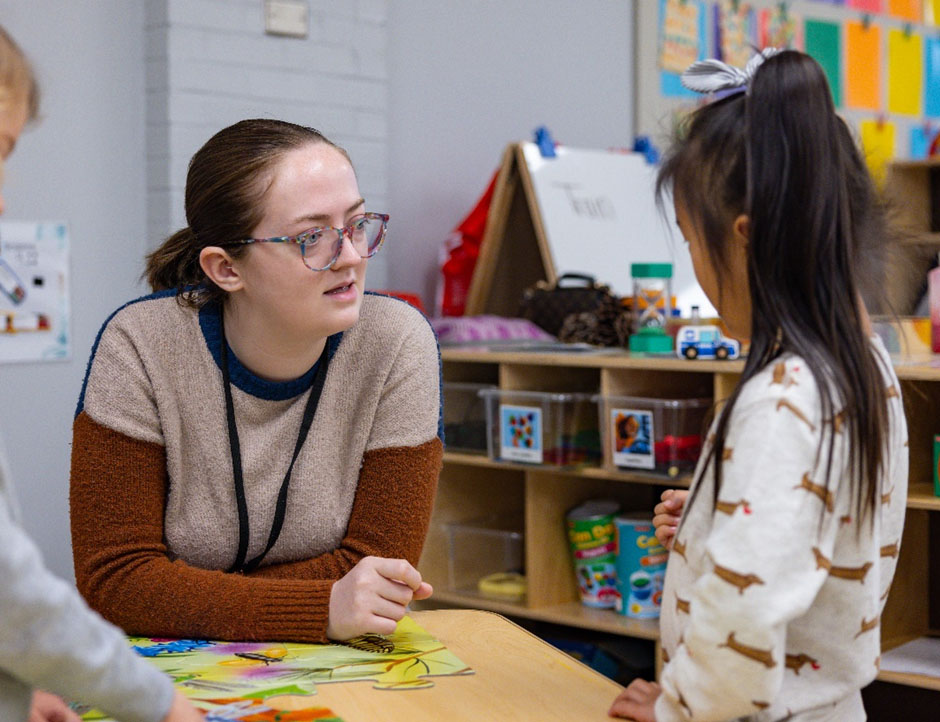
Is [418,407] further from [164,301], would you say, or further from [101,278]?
[101,278]

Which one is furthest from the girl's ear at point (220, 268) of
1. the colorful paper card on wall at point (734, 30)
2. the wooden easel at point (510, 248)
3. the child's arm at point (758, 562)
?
the colorful paper card on wall at point (734, 30)

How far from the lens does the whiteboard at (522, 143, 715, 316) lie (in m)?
3.08

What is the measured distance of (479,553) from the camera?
9.37 feet

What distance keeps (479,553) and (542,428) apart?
0.49m

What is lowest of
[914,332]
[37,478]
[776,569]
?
[37,478]

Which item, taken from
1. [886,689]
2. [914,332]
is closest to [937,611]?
[886,689]

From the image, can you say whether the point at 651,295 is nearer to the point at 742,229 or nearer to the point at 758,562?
the point at 742,229

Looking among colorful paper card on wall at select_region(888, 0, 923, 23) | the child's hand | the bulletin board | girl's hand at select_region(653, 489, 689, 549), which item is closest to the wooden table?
the child's hand

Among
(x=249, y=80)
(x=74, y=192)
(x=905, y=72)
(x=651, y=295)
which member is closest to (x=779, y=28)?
(x=905, y=72)

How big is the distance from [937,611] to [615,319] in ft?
3.08

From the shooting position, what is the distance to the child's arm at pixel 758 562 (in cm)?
83

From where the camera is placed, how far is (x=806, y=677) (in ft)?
3.08

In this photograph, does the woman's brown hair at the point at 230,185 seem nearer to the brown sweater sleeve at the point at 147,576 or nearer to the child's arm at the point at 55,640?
the brown sweater sleeve at the point at 147,576

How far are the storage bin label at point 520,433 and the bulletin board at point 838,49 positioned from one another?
4.93 ft
